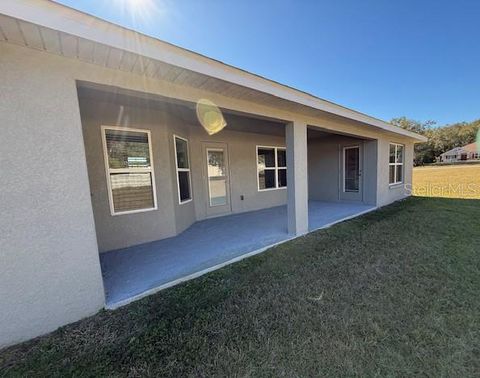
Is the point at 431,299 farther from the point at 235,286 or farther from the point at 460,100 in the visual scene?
the point at 460,100

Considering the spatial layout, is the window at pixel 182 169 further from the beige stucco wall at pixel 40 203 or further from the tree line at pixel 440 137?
the tree line at pixel 440 137

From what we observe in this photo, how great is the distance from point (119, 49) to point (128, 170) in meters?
2.79

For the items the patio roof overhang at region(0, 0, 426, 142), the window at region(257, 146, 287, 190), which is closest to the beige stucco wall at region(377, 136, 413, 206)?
the window at region(257, 146, 287, 190)

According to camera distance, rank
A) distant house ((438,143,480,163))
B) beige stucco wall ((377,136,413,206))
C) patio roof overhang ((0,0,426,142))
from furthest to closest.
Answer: distant house ((438,143,480,163)), beige stucco wall ((377,136,413,206)), patio roof overhang ((0,0,426,142))

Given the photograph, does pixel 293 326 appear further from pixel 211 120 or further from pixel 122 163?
pixel 211 120

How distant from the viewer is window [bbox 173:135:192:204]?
216 inches

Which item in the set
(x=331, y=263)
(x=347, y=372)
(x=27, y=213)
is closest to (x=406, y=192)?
(x=331, y=263)

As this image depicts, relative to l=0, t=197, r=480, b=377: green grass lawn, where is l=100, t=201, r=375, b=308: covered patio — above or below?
above

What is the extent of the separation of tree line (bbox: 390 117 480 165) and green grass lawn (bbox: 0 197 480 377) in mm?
56526

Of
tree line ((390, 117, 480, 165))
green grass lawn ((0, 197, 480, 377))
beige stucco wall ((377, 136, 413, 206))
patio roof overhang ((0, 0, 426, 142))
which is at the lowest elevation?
green grass lawn ((0, 197, 480, 377))

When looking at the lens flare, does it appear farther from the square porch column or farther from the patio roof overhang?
the square porch column

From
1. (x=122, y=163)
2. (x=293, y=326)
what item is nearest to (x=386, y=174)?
(x=293, y=326)

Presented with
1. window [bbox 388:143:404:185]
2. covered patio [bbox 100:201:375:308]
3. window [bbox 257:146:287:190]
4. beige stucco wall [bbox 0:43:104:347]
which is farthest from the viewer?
Result: window [bbox 388:143:404:185]

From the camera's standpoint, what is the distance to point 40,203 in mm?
2080
